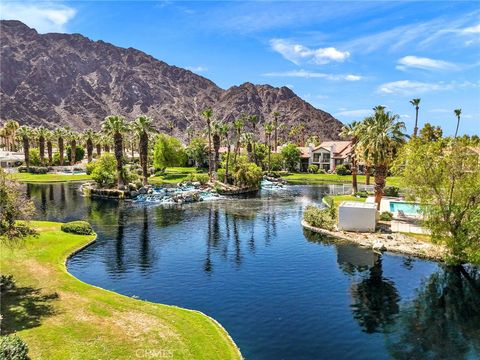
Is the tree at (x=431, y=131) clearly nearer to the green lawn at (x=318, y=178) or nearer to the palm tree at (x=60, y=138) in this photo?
the green lawn at (x=318, y=178)

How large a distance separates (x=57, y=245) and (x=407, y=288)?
35625 mm

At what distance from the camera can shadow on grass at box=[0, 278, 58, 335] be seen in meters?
26.1

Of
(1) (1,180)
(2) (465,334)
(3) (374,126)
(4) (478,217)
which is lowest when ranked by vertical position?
(2) (465,334)

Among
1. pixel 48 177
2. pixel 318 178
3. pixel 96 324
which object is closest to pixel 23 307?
pixel 96 324

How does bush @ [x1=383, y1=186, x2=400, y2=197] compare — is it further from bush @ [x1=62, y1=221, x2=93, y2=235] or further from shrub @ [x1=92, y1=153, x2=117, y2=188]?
shrub @ [x1=92, y1=153, x2=117, y2=188]

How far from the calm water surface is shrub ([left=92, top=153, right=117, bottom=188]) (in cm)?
3385

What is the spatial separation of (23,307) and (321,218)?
40105 mm

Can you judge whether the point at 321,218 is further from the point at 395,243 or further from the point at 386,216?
the point at 395,243

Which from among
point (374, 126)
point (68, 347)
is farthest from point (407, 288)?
point (374, 126)

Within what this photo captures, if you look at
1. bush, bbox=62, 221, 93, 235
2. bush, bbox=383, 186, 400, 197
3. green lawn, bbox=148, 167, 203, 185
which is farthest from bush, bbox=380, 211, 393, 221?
green lawn, bbox=148, 167, 203, 185

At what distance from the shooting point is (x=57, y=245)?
46.8 metres

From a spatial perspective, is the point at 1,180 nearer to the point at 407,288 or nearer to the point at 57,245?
the point at 57,245

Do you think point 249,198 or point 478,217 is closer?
point 478,217

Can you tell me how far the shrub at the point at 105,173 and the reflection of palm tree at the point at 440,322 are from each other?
74304mm
